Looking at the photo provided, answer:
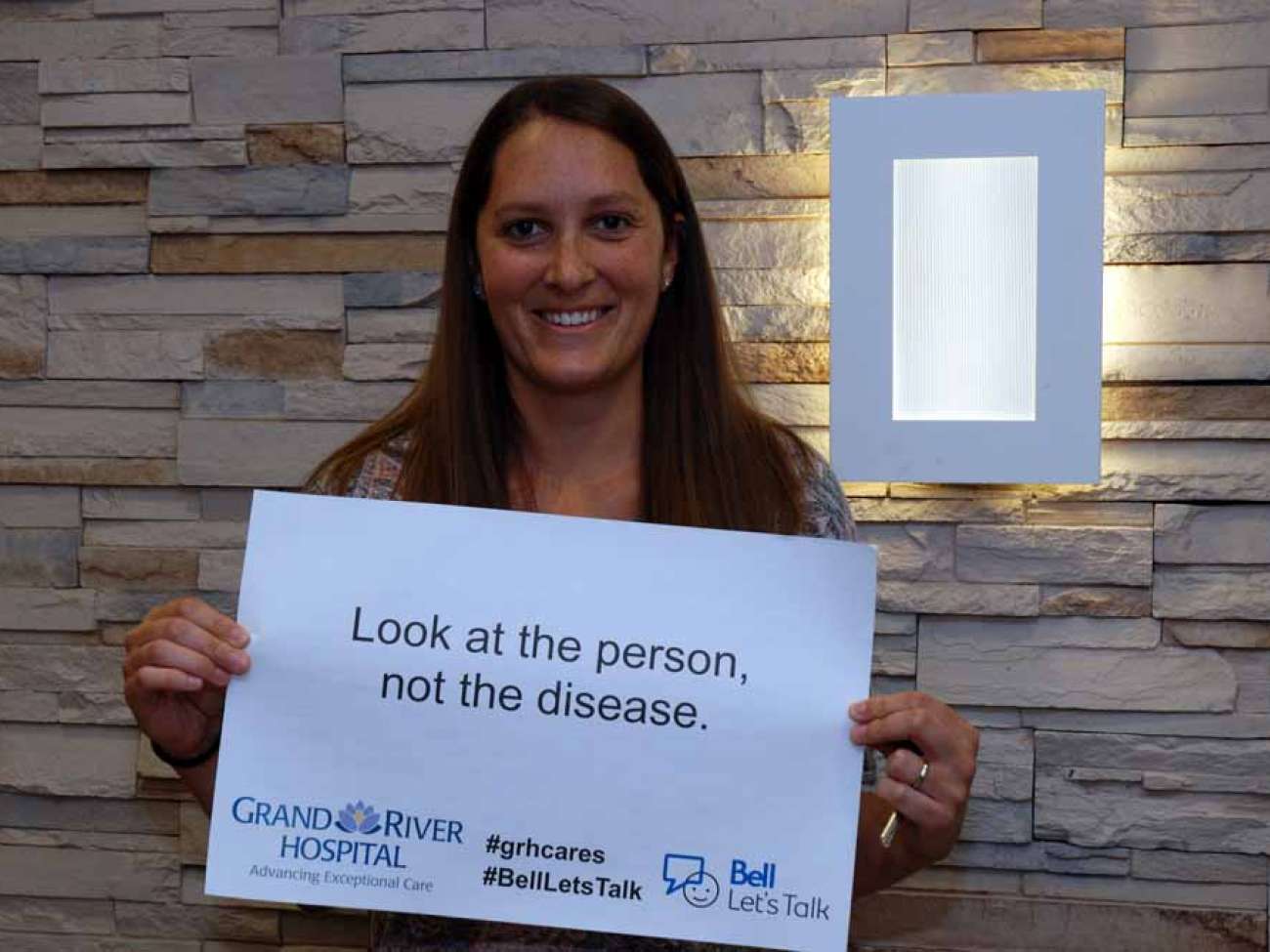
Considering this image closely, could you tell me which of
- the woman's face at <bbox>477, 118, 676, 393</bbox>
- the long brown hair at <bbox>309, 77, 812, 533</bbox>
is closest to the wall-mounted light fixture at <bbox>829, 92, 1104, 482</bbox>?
the long brown hair at <bbox>309, 77, 812, 533</bbox>

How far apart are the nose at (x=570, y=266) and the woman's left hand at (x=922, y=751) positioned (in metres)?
0.40

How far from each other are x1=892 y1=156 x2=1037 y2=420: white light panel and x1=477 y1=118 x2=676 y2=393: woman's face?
0.79m

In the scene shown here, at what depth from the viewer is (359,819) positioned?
1.16 meters

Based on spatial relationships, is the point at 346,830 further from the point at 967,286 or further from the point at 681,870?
the point at 967,286

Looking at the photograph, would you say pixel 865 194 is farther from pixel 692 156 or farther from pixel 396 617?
pixel 396 617

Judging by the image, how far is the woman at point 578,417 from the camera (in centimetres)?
115

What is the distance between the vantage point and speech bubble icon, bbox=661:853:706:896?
3.77 feet

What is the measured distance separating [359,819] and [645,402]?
43cm

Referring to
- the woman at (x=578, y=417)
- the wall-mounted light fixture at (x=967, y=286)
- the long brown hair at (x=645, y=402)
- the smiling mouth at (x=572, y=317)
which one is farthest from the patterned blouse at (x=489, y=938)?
the wall-mounted light fixture at (x=967, y=286)

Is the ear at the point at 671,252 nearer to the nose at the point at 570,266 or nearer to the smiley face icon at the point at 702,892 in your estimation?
the nose at the point at 570,266

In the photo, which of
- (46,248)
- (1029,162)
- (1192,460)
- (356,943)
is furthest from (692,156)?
(356,943)

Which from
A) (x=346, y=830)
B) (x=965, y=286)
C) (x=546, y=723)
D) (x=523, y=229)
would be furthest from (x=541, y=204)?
(x=965, y=286)

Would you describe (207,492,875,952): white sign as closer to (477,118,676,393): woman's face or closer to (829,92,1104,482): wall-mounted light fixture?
(477,118,676,393): woman's face

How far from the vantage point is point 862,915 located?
2092 mm
